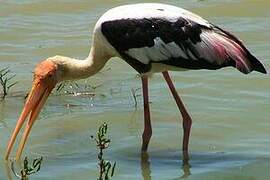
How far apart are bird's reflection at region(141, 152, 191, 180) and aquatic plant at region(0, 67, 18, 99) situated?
76.4 inches

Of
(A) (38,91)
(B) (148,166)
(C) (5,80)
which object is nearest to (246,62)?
(B) (148,166)

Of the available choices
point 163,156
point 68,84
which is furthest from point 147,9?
point 68,84

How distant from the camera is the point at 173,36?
837 centimetres

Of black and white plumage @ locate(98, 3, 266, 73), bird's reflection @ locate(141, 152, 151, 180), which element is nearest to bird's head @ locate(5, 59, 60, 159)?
black and white plumage @ locate(98, 3, 266, 73)

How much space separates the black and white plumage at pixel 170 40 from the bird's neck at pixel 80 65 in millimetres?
360

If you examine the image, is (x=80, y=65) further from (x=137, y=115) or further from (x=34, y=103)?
(x=137, y=115)

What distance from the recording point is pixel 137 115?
943 centimetres

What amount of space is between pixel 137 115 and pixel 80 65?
2.99 feet

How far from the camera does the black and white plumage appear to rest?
834 cm

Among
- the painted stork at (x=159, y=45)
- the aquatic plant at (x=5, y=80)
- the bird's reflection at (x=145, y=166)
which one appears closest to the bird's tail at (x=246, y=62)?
the painted stork at (x=159, y=45)

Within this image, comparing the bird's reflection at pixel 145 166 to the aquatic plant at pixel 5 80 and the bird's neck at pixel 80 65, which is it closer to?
the bird's neck at pixel 80 65

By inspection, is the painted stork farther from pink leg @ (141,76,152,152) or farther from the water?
the water

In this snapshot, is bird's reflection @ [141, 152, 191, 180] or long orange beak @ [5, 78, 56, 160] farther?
long orange beak @ [5, 78, 56, 160]

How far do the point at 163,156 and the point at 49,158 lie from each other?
98 centimetres
